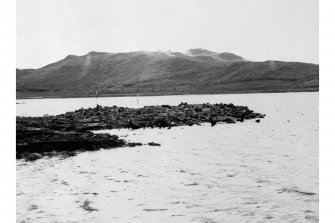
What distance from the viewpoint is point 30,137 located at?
15.3m

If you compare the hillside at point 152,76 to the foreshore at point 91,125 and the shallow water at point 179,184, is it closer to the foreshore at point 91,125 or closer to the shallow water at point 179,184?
the foreshore at point 91,125

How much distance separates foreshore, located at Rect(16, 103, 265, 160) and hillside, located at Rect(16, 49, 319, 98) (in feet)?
299

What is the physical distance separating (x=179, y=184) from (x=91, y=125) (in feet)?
42.4

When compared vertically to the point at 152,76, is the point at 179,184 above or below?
below

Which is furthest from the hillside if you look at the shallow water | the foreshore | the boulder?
the boulder

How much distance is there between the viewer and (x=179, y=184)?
9297 millimetres

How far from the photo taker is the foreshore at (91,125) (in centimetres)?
1411

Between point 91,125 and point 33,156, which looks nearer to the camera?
point 33,156

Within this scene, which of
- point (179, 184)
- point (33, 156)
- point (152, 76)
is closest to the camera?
point (179, 184)

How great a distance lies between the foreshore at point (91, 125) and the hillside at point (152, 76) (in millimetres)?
91159

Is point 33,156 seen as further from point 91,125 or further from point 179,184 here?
point 91,125

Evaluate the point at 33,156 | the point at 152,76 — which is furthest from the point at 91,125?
the point at 152,76
